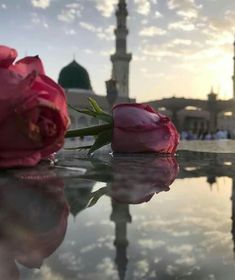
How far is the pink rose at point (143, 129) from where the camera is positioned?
2.56 feet

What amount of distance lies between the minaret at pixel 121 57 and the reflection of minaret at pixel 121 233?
20.1m

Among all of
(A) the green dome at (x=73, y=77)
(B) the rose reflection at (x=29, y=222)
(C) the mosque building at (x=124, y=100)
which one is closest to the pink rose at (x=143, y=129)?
(B) the rose reflection at (x=29, y=222)

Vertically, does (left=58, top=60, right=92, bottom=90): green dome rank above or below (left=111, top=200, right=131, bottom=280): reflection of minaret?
above

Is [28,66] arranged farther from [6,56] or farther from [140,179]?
[140,179]

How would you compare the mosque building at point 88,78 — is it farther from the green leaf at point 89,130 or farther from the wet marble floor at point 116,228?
the wet marble floor at point 116,228

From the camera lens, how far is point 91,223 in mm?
318

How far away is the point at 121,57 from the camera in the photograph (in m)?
20.5

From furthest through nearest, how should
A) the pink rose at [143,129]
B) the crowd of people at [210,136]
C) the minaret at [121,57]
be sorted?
the minaret at [121,57]
the crowd of people at [210,136]
the pink rose at [143,129]

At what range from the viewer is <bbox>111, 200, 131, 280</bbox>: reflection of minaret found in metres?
0.22

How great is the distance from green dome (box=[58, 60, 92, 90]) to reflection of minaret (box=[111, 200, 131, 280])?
19010 millimetres

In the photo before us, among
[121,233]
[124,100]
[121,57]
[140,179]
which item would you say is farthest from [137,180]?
[121,57]

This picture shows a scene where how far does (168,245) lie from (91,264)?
2.2 inches

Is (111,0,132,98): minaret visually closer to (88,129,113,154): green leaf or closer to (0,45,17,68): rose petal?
(88,129,113,154): green leaf

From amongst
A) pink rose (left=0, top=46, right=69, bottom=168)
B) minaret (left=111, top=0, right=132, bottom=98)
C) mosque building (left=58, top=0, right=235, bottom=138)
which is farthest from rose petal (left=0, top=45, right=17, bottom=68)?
minaret (left=111, top=0, right=132, bottom=98)
